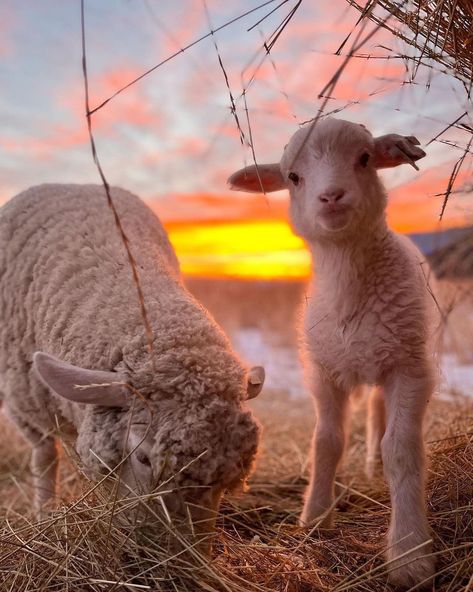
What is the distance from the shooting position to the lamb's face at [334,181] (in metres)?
2.65

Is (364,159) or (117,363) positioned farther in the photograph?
(364,159)

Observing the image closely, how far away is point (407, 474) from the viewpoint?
2.63 metres

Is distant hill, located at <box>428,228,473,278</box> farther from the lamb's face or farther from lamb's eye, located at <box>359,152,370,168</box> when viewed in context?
lamb's eye, located at <box>359,152,370,168</box>

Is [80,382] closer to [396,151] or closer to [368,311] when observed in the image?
[368,311]

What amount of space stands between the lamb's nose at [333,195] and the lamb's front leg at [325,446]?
0.98 metres

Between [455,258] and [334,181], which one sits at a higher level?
[334,181]

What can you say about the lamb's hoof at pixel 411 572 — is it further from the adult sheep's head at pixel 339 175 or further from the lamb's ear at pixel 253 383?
the adult sheep's head at pixel 339 175

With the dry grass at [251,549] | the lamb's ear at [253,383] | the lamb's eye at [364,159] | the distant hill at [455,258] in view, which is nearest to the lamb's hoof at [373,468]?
the dry grass at [251,549]

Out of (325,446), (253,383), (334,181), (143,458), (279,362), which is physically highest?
(334,181)

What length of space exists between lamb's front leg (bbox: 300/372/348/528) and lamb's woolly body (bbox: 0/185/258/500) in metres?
0.78

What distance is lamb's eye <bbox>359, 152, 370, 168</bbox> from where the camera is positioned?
9.30 feet

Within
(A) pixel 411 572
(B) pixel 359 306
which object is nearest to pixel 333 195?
(B) pixel 359 306

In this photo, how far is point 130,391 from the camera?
2398 millimetres

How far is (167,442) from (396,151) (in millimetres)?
1697
